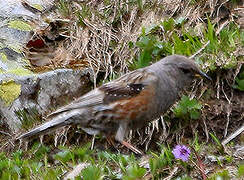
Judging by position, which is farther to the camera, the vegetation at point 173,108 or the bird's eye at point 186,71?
the bird's eye at point 186,71

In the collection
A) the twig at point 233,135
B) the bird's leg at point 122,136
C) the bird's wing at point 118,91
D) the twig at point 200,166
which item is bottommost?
the twig at point 233,135

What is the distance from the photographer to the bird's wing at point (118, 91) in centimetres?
676

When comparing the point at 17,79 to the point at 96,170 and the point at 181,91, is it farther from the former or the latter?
the point at 96,170

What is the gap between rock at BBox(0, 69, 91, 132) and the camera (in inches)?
324

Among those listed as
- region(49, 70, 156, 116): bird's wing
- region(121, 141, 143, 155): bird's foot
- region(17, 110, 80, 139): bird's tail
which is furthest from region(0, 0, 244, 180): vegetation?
region(49, 70, 156, 116): bird's wing

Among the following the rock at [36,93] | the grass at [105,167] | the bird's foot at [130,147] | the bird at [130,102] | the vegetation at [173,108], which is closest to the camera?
the grass at [105,167]

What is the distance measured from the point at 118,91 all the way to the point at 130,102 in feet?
0.77

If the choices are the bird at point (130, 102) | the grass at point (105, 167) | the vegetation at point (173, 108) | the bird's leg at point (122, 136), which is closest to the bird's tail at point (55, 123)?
the bird at point (130, 102)

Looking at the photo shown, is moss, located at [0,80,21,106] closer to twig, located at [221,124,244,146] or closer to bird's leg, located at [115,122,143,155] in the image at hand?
bird's leg, located at [115,122,143,155]

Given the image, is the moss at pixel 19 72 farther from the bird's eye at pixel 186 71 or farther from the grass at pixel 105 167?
the bird's eye at pixel 186 71

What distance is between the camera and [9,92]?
8273 millimetres

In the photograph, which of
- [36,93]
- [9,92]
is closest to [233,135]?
[36,93]

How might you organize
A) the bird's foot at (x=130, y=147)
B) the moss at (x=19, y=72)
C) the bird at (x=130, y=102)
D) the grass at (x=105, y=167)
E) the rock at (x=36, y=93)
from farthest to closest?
the moss at (x=19, y=72), the rock at (x=36, y=93), the bird's foot at (x=130, y=147), the bird at (x=130, y=102), the grass at (x=105, y=167)

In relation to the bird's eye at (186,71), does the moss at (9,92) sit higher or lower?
lower
